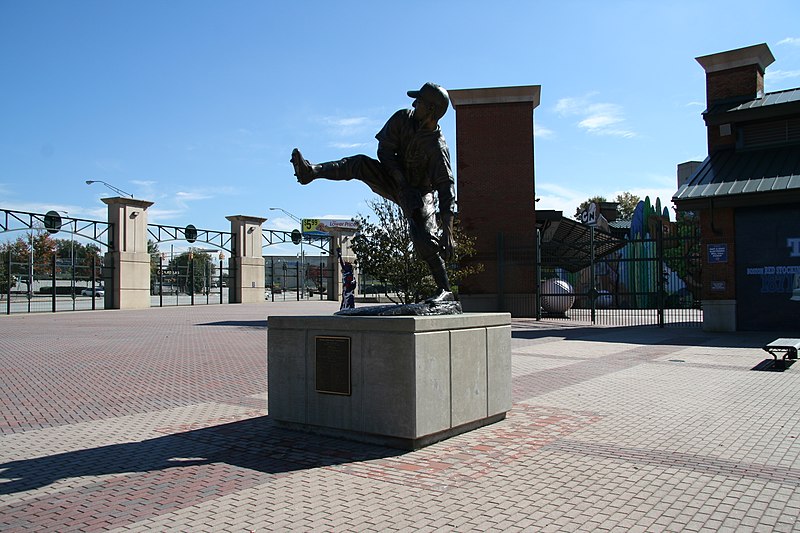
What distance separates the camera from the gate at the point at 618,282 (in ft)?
89.2

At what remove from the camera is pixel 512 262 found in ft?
90.4

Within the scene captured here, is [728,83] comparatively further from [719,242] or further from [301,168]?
[301,168]

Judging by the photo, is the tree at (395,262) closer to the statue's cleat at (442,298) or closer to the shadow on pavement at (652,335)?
the shadow on pavement at (652,335)

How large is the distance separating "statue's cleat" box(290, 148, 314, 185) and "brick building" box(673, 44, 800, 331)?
1522 cm

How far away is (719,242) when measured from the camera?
1964 cm

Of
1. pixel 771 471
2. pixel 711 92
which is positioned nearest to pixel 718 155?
pixel 711 92

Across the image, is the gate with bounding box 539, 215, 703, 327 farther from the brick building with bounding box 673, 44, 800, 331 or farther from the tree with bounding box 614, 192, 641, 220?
the tree with bounding box 614, 192, 641, 220

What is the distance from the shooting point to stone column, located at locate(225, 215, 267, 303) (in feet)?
145

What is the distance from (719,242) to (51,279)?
31102 mm

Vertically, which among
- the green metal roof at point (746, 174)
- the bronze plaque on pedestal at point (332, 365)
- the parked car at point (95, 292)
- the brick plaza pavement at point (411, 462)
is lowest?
the brick plaza pavement at point (411, 462)

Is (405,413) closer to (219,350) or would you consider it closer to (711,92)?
(219,350)

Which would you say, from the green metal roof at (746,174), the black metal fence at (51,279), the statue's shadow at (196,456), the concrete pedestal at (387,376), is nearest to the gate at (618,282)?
the green metal roof at (746,174)

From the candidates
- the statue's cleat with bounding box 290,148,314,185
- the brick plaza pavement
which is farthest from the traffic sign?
the statue's cleat with bounding box 290,148,314,185

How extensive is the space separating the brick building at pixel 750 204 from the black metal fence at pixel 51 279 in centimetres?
2714
